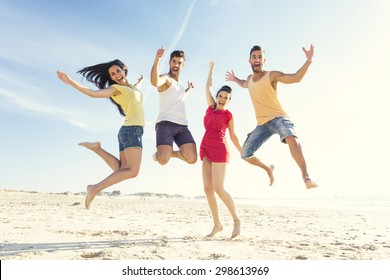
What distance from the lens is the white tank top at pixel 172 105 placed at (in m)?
6.52

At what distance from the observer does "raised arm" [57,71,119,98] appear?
5.28m

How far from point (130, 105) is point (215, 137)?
4.71 ft

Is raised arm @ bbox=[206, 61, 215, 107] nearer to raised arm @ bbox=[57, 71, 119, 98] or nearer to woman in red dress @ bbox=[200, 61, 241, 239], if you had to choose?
woman in red dress @ bbox=[200, 61, 241, 239]

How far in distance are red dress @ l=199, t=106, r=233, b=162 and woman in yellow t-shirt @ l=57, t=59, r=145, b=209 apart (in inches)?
41.4

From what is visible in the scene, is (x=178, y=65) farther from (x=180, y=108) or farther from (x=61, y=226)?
(x=61, y=226)

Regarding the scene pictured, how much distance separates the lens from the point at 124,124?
5.91m

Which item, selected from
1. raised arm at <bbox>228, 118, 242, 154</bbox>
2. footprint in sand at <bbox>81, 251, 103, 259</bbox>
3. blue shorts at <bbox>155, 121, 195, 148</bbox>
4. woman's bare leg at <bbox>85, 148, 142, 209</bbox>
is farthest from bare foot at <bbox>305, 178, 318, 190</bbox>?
footprint in sand at <bbox>81, 251, 103, 259</bbox>

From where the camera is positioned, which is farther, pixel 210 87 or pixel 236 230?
pixel 210 87

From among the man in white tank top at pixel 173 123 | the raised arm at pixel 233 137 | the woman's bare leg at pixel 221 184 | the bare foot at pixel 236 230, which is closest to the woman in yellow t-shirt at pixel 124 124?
the man in white tank top at pixel 173 123

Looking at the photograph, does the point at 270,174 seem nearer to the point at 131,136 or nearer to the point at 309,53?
the point at 309,53

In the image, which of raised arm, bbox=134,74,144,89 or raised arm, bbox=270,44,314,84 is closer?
raised arm, bbox=270,44,314,84

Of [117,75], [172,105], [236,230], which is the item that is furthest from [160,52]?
[236,230]

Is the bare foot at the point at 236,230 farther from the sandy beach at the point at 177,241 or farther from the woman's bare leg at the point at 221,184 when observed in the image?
the sandy beach at the point at 177,241

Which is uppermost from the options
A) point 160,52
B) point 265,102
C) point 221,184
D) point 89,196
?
point 160,52
